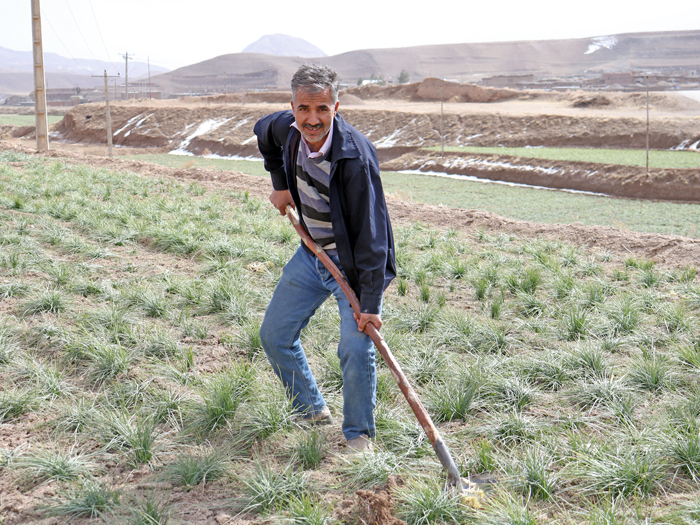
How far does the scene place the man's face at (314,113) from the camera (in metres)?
2.78

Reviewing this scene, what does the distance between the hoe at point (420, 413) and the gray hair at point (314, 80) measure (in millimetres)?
815

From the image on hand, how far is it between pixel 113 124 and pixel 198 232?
151ft

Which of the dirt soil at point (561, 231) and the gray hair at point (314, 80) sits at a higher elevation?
the gray hair at point (314, 80)

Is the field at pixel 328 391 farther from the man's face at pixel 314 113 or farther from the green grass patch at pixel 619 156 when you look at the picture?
the green grass patch at pixel 619 156

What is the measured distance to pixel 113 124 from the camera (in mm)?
48031

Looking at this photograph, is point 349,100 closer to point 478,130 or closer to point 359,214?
point 478,130

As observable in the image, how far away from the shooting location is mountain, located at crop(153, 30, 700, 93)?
145625mm

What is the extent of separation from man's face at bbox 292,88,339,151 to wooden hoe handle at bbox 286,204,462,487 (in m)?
0.59

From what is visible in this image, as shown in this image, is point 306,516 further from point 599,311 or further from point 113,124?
point 113,124

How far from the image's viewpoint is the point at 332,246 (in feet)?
10.3

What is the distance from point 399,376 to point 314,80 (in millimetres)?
1474

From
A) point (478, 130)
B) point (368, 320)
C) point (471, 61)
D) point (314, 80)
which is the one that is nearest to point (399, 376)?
point (368, 320)

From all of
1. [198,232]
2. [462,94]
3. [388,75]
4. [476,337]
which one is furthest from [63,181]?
[388,75]

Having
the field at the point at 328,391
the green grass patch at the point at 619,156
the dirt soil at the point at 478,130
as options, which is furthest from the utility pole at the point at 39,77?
the green grass patch at the point at 619,156
